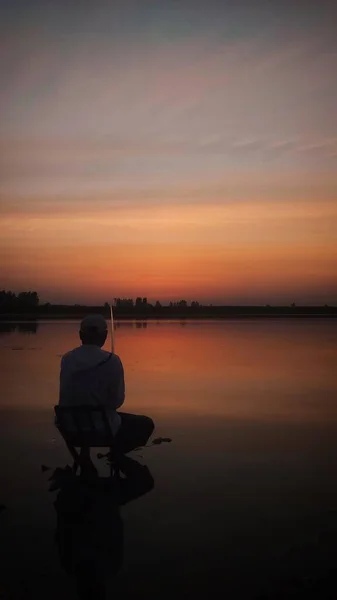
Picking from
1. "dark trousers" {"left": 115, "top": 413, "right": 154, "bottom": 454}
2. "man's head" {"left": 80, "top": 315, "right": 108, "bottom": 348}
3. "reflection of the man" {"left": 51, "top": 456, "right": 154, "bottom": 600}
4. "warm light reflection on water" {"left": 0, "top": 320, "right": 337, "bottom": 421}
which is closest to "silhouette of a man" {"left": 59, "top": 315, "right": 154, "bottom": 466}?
"man's head" {"left": 80, "top": 315, "right": 108, "bottom": 348}

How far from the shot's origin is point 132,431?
6.16 meters

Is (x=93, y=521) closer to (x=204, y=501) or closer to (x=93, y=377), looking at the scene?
(x=204, y=501)

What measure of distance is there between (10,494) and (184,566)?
2.14 meters

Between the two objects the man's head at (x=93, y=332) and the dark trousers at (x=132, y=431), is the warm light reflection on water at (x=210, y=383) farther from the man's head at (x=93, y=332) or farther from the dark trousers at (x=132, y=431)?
the man's head at (x=93, y=332)

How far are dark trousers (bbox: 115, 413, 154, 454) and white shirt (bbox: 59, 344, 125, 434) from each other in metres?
0.52

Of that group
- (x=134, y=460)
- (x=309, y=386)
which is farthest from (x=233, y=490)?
(x=309, y=386)

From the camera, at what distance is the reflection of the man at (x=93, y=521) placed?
393cm

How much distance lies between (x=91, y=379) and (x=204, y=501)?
4.81 feet

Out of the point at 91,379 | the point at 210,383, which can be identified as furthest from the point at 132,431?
the point at 210,383

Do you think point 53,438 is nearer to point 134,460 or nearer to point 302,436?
point 134,460

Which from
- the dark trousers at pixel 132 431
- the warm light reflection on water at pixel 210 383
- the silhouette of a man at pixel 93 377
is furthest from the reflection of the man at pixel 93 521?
the warm light reflection on water at pixel 210 383

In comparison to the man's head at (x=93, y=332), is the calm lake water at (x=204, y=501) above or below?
below

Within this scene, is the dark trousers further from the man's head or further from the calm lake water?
the man's head

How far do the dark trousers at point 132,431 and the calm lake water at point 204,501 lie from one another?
40 cm
